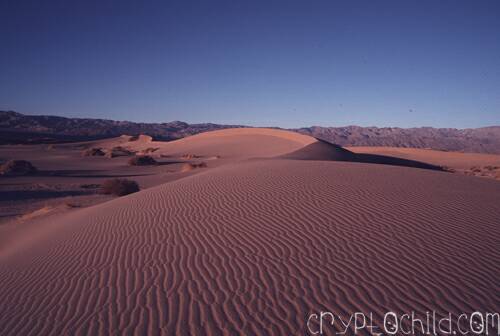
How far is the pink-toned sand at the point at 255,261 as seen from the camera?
13.3ft

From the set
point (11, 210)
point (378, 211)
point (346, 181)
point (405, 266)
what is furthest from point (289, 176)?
point (11, 210)

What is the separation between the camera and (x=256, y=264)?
5297mm

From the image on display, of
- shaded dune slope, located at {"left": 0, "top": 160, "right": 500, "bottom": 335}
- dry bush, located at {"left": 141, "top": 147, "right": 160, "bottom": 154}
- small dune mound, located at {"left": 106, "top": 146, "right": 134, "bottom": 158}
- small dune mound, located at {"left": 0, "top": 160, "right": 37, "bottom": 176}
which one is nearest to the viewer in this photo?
shaded dune slope, located at {"left": 0, "top": 160, "right": 500, "bottom": 335}

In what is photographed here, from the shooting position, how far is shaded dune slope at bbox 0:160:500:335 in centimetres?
406

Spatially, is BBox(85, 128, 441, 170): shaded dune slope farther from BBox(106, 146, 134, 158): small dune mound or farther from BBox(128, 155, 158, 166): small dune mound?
BBox(128, 155, 158, 166): small dune mound

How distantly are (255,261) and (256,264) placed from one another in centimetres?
11

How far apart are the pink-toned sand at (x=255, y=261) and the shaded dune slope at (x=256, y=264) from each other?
0.02 metres

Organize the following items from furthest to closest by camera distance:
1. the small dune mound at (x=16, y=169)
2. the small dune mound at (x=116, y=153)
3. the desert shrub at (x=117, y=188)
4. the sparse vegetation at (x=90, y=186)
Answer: the small dune mound at (x=116, y=153) < the small dune mound at (x=16, y=169) < the sparse vegetation at (x=90, y=186) < the desert shrub at (x=117, y=188)

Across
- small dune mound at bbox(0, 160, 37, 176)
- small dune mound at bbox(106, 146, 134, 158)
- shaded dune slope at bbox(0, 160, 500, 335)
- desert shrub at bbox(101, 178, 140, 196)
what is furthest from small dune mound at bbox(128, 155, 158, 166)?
shaded dune slope at bbox(0, 160, 500, 335)

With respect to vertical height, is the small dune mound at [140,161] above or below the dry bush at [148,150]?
above

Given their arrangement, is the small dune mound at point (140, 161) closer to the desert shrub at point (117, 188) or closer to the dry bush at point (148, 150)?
the desert shrub at point (117, 188)

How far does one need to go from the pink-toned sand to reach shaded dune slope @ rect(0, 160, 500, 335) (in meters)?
0.02

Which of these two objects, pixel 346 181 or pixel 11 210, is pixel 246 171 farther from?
pixel 11 210

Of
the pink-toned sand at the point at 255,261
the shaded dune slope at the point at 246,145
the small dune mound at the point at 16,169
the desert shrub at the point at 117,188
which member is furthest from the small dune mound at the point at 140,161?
the pink-toned sand at the point at 255,261
